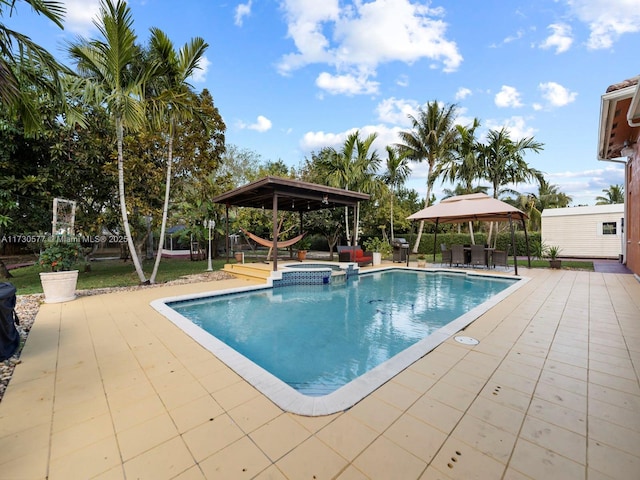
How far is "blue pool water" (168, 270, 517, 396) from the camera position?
2980mm

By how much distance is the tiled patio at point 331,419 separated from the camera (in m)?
1.37

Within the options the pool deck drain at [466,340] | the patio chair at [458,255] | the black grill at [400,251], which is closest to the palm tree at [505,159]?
the patio chair at [458,255]

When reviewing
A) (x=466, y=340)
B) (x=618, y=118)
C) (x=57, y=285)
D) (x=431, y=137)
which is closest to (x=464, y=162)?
(x=431, y=137)

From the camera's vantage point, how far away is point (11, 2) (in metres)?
2.84

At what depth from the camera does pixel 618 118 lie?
5.63 meters

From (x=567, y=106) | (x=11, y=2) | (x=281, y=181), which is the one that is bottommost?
(x=281, y=181)

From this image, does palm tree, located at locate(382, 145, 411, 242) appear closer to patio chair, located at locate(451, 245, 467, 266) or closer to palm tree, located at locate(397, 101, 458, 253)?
palm tree, located at locate(397, 101, 458, 253)

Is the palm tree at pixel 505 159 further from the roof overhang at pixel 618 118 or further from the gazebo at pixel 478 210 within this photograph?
the roof overhang at pixel 618 118

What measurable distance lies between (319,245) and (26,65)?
17.7 metres

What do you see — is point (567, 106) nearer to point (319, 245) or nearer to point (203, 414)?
point (203, 414)

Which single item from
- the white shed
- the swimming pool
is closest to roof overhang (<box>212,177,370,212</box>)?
the swimming pool

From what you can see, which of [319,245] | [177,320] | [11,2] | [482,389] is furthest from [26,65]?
[319,245]

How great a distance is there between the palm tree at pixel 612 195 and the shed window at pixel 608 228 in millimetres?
16419

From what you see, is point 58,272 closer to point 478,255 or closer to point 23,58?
point 23,58
